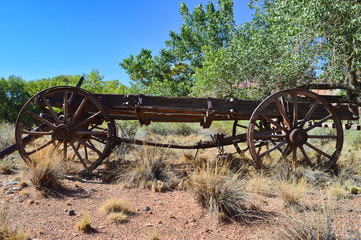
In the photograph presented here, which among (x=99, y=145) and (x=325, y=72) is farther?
(x=99, y=145)

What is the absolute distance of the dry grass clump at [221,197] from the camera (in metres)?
3.13

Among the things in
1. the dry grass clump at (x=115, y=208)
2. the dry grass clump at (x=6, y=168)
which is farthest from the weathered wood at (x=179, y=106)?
the dry grass clump at (x=115, y=208)

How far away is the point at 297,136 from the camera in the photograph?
4.72m

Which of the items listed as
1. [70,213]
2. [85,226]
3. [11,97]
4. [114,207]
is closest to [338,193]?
[114,207]

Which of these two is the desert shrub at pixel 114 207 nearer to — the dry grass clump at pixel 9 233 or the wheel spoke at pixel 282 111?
the dry grass clump at pixel 9 233

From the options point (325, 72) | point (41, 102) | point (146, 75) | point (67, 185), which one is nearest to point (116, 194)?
point (67, 185)

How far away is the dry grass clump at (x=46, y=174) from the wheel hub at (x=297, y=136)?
4.05 m

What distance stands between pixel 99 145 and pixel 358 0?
28.3 feet

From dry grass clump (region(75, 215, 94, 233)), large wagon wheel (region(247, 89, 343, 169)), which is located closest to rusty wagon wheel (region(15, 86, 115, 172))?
dry grass clump (region(75, 215, 94, 233))

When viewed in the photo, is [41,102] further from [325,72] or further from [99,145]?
[325,72]

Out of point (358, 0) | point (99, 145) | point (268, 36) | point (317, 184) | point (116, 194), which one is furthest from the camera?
point (268, 36)

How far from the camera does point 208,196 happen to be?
10.7 feet

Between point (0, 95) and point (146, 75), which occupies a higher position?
point (146, 75)

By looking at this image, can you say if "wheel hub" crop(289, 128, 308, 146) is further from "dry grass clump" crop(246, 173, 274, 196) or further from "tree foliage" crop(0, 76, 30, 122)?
"tree foliage" crop(0, 76, 30, 122)
